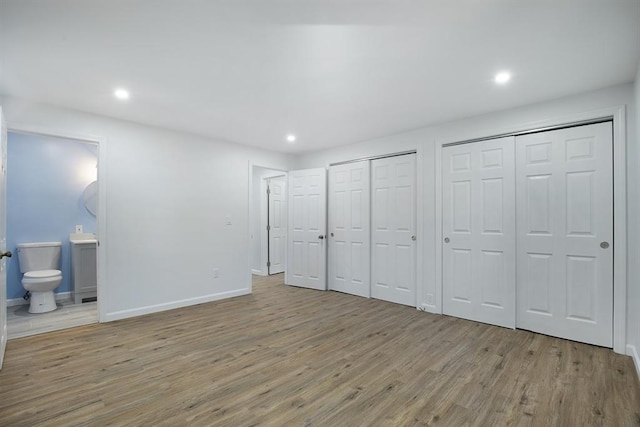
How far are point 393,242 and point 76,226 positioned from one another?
4855 mm

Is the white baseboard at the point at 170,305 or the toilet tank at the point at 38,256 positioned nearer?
the white baseboard at the point at 170,305

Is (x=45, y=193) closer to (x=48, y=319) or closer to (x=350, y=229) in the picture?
(x=48, y=319)

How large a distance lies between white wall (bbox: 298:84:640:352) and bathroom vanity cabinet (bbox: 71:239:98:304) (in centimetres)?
394

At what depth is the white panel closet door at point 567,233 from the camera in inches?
111

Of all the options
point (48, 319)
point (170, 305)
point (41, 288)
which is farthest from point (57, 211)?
point (170, 305)

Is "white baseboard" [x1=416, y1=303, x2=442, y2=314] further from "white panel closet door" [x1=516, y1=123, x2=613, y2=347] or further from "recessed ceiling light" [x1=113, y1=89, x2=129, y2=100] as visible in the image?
"recessed ceiling light" [x1=113, y1=89, x2=129, y2=100]

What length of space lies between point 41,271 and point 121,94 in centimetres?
293

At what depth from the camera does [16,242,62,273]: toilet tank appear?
165 inches

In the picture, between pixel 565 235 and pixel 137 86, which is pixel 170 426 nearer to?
pixel 137 86

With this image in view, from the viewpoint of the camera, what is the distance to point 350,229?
16.0 feet

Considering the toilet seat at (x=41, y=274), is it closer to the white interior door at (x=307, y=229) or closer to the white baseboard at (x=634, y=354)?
the white interior door at (x=307, y=229)

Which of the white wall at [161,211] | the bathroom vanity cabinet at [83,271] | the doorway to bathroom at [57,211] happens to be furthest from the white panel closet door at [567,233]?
the bathroom vanity cabinet at [83,271]

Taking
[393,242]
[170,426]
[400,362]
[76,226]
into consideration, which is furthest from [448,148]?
[76,226]

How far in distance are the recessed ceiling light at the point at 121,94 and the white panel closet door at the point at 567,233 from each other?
4.02 meters
